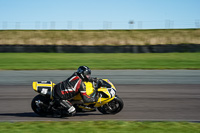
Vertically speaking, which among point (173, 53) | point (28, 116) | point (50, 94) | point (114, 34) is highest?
point (114, 34)

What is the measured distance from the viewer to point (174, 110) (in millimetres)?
8602

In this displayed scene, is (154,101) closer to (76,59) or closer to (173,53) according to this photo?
(76,59)

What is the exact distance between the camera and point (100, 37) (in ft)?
128

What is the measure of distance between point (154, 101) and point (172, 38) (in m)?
29.3

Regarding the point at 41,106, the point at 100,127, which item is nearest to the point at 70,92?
the point at 41,106

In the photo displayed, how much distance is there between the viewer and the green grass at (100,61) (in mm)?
19078

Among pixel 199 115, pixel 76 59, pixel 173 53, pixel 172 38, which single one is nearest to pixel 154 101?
pixel 199 115

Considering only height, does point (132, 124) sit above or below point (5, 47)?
below

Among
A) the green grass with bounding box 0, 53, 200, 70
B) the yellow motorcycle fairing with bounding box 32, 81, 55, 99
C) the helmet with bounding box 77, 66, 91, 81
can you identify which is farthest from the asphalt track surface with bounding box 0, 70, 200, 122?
the green grass with bounding box 0, 53, 200, 70

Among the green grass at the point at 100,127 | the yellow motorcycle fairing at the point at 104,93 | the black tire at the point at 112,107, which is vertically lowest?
the green grass at the point at 100,127

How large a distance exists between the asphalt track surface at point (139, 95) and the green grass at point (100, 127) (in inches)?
31.5

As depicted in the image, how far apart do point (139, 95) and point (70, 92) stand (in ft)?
12.9

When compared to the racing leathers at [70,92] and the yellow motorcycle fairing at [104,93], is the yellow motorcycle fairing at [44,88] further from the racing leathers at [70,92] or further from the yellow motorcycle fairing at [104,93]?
the yellow motorcycle fairing at [104,93]

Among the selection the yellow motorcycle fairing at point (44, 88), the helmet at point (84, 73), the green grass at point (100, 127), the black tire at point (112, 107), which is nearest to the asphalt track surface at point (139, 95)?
the black tire at point (112, 107)
